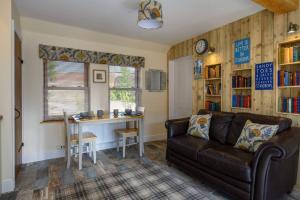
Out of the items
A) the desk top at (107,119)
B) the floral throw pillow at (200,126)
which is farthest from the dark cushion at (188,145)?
the desk top at (107,119)

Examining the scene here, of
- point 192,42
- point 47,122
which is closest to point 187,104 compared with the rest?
point 192,42

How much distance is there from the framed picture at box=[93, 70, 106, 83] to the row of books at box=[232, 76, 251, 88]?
100 inches

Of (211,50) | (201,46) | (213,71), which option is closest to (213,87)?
(213,71)

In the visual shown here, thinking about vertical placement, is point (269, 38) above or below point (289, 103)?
above

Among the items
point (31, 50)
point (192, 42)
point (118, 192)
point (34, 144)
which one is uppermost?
point (192, 42)

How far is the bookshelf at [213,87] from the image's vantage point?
3.43 metres

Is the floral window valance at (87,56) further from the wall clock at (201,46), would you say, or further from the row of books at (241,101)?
the row of books at (241,101)

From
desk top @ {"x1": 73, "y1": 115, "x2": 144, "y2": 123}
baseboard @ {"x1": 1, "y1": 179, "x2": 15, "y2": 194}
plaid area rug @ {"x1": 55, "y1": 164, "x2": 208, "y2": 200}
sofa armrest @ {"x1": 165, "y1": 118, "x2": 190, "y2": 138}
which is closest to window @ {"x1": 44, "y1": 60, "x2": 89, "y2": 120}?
desk top @ {"x1": 73, "y1": 115, "x2": 144, "y2": 123}

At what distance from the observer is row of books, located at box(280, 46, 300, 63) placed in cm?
234

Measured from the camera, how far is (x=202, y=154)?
7.38 feet

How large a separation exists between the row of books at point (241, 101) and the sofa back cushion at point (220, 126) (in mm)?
377

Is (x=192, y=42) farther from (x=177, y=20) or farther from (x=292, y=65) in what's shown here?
(x=292, y=65)

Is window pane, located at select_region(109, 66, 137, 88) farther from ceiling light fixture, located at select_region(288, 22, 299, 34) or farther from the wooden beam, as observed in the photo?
ceiling light fixture, located at select_region(288, 22, 299, 34)

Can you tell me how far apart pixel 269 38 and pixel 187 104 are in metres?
2.18
